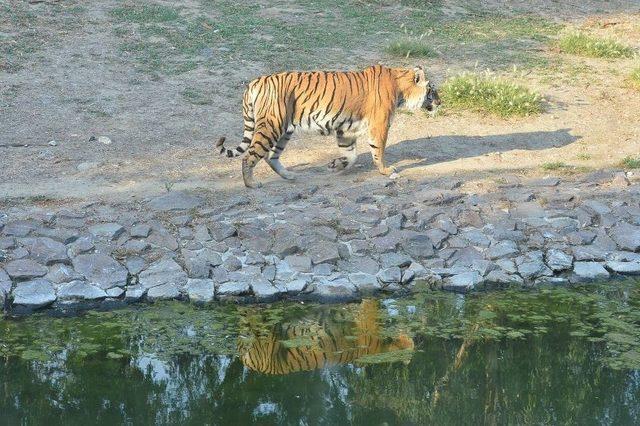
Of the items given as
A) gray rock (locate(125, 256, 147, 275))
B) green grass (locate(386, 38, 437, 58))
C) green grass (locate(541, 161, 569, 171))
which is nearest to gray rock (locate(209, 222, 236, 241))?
gray rock (locate(125, 256, 147, 275))

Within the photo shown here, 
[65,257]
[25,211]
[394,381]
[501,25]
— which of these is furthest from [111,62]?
[394,381]

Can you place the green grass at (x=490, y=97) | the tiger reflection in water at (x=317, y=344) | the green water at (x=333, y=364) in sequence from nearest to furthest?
1. the green water at (x=333, y=364)
2. the tiger reflection in water at (x=317, y=344)
3. the green grass at (x=490, y=97)

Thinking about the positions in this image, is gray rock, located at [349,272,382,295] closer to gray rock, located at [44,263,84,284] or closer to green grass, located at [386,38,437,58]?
gray rock, located at [44,263,84,284]

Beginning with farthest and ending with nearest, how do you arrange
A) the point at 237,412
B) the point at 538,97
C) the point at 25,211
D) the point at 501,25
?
the point at 501,25 < the point at 538,97 < the point at 25,211 < the point at 237,412

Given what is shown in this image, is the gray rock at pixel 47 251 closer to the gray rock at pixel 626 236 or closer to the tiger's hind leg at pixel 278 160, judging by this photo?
the tiger's hind leg at pixel 278 160

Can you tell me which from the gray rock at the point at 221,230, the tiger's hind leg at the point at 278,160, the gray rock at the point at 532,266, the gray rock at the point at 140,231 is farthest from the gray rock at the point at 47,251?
the gray rock at the point at 532,266

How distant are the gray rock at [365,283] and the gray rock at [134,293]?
1813 mm

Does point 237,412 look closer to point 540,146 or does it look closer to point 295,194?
point 295,194

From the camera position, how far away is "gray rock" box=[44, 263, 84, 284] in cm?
873

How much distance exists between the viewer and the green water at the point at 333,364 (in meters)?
7.35

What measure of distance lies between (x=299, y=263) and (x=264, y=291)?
19.2 inches

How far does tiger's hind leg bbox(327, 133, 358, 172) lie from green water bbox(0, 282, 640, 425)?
246 centimetres

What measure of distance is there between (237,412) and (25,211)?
3.52 metres

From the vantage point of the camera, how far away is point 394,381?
7.83 meters
